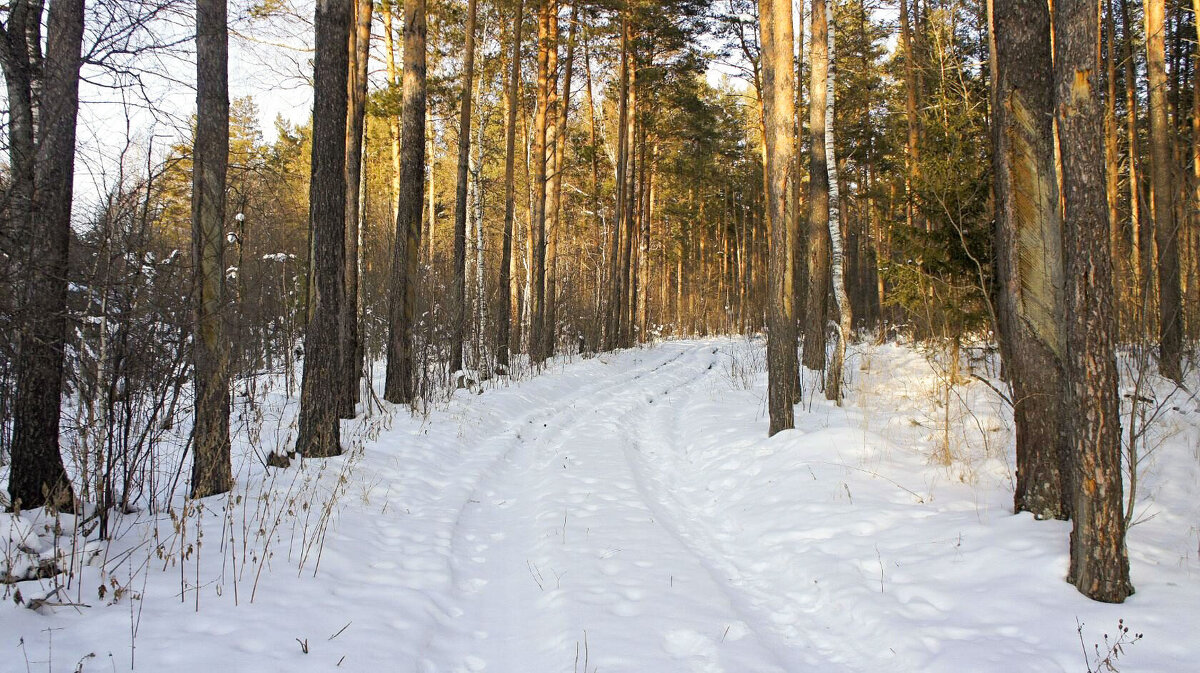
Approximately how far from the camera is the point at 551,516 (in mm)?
5289

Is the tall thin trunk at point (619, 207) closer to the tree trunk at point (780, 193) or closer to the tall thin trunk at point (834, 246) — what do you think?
the tall thin trunk at point (834, 246)

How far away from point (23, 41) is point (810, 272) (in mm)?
10173

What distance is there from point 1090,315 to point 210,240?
242 inches

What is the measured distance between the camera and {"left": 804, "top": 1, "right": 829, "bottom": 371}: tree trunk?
32.3ft

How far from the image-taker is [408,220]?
971 cm

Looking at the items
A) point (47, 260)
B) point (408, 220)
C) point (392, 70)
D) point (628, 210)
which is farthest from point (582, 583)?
point (628, 210)

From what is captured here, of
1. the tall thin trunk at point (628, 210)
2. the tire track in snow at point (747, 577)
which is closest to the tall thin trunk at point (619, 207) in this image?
the tall thin trunk at point (628, 210)

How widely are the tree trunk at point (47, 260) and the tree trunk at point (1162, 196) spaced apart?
1273 cm

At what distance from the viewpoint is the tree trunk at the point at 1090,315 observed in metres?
3.20

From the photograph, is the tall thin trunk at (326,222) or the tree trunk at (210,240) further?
the tall thin trunk at (326,222)

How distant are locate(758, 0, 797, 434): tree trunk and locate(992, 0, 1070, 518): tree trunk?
127 inches

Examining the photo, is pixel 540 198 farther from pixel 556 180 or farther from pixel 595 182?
pixel 595 182

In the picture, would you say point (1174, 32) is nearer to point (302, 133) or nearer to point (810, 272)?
point (810, 272)

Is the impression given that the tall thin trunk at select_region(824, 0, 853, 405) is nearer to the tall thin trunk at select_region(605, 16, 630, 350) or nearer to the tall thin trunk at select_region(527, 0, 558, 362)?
the tall thin trunk at select_region(527, 0, 558, 362)
